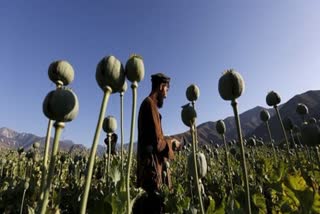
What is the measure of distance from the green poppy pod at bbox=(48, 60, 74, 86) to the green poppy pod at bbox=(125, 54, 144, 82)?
1.60 ft

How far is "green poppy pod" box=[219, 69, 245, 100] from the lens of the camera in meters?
1.94

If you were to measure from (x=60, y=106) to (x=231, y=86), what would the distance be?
1.00 meters

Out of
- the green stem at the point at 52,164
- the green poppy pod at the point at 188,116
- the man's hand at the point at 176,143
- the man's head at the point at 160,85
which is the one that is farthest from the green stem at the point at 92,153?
the man's head at the point at 160,85

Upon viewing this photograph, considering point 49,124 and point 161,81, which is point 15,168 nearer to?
point 161,81

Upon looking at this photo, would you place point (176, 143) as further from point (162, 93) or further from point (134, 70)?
point (134, 70)

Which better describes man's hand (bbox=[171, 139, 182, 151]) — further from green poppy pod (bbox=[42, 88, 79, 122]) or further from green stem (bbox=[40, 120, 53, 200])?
green poppy pod (bbox=[42, 88, 79, 122])

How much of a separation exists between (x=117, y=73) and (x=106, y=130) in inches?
59.8

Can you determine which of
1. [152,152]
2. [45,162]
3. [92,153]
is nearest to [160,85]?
[152,152]

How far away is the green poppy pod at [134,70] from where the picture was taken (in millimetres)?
2051

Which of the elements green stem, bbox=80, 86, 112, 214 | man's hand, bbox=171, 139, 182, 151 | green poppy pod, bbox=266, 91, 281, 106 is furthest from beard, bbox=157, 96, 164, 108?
green stem, bbox=80, 86, 112, 214

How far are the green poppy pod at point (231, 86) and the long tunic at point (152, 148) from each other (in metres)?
3.07

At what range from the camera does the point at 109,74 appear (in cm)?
177

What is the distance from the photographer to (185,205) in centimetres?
358

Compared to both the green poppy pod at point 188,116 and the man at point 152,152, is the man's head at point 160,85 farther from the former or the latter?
the green poppy pod at point 188,116
